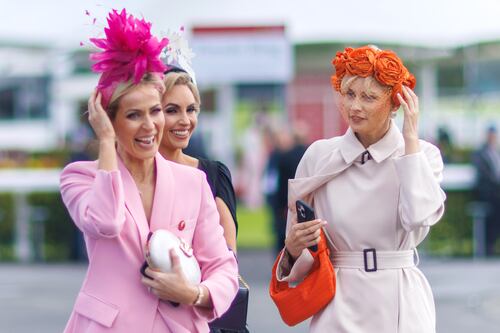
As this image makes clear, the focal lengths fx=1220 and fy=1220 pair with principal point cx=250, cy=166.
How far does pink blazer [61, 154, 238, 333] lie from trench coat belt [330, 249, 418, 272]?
912mm

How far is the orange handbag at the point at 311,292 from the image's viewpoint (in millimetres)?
4703

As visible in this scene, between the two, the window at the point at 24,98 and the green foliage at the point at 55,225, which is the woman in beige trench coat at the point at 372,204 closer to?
the green foliage at the point at 55,225

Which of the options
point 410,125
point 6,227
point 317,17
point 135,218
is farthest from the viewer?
point 317,17

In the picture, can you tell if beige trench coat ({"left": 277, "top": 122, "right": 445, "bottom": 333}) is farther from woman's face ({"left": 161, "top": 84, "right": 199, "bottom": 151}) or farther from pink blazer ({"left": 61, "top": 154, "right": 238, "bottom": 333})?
pink blazer ({"left": 61, "top": 154, "right": 238, "bottom": 333})

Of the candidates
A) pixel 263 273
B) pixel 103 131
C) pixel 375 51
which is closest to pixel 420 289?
pixel 375 51

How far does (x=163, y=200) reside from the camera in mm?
3881

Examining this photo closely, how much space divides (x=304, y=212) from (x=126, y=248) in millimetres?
1063

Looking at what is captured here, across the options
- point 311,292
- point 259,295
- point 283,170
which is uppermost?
point 311,292

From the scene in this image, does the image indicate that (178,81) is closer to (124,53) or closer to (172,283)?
(124,53)

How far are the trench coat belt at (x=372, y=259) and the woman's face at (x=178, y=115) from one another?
35.2 inches

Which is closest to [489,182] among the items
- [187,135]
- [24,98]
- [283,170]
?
[283,170]

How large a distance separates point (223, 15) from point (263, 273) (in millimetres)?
6505

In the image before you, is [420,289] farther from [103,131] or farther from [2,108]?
[2,108]

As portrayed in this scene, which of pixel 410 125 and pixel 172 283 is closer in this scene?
A: pixel 172 283
